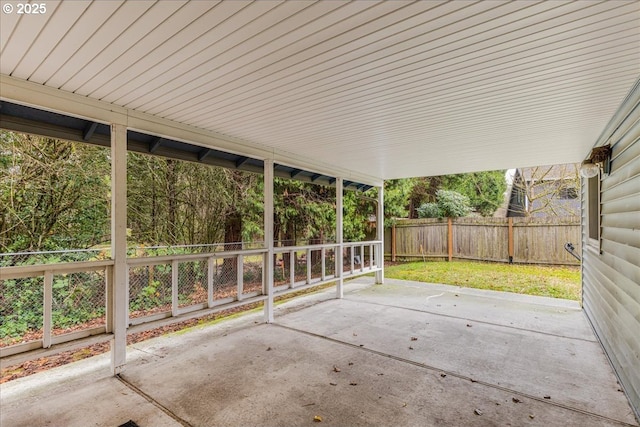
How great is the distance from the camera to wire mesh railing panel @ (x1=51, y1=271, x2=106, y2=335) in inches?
121

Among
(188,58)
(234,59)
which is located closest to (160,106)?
(188,58)

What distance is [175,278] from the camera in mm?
3609

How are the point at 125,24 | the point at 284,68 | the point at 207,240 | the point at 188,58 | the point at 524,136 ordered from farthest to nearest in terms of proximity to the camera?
the point at 207,240 < the point at 524,136 < the point at 284,68 < the point at 188,58 < the point at 125,24

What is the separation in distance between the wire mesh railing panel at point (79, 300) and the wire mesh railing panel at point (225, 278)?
128 cm

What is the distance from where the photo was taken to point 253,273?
4.76 meters

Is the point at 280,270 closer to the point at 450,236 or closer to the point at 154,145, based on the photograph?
the point at 154,145

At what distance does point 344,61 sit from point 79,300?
131 inches

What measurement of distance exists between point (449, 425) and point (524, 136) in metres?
3.51

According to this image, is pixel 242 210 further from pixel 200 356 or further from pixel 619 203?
pixel 619 203

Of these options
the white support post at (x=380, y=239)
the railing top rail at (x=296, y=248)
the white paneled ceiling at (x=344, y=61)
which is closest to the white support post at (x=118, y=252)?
the white paneled ceiling at (x=344, y=61)

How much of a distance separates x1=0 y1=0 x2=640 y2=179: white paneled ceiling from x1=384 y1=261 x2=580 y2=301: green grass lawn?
4.15m

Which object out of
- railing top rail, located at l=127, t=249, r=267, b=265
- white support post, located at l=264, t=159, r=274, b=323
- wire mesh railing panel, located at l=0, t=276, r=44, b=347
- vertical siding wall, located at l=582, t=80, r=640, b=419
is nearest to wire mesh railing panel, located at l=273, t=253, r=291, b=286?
white support post, located at l=264, t=159, r=274, b=323

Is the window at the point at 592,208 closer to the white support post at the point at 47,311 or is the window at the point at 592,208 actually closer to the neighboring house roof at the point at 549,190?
the white support post at the point at 47,311

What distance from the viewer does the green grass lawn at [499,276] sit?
685cm
